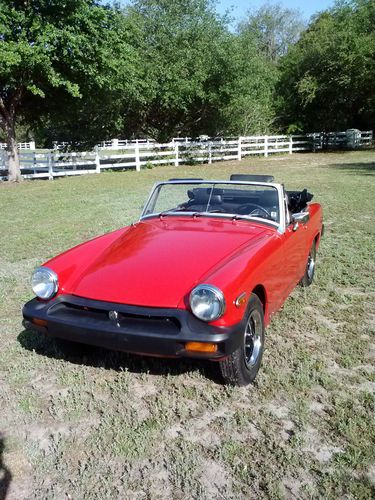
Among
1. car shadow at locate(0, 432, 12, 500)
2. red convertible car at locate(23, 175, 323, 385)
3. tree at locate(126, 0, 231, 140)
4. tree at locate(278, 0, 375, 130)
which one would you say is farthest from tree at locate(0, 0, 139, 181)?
tree at locate(278, 0, 375, 130)

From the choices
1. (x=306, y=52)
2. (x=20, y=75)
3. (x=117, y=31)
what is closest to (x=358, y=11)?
(x=306, y=52)

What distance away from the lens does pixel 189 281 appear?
3.14 m

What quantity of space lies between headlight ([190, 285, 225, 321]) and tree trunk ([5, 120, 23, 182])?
56.5 feet

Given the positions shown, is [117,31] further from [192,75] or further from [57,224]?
[57,224]

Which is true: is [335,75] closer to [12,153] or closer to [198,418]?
[12,153]

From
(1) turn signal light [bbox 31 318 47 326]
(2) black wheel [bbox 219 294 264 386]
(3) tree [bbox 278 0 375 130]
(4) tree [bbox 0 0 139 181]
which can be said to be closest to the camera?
(2) black wheel [bbox 219 294 264 386]

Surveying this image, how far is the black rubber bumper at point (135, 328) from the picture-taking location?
2.83m

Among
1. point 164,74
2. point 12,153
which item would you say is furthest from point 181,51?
point 12,153

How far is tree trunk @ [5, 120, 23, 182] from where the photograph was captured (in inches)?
704

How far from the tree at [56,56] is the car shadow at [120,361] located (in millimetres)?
12619

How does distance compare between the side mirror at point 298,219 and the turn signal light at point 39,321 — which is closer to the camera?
the turn signal light at point 39,321

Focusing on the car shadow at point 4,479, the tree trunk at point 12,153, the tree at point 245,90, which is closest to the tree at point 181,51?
the tree at point 245,90

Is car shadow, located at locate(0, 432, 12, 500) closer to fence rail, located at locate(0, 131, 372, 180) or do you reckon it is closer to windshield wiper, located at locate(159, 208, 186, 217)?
windshield wiper, located at locate(159, 208, 186, 217)

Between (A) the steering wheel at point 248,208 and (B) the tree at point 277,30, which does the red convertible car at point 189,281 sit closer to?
(A) the steering wheel at point 248,208
